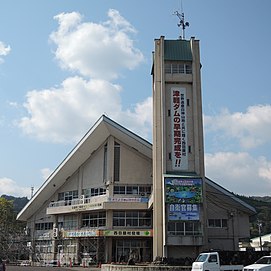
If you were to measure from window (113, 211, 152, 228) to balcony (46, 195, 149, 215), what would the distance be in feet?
4.20

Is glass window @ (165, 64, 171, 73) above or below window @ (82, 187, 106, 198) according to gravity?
above

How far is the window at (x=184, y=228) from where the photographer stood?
2995 cm

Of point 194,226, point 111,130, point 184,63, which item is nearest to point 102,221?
point 111,130

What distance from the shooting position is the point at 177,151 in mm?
32312

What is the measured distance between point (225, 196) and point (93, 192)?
41.4 feet

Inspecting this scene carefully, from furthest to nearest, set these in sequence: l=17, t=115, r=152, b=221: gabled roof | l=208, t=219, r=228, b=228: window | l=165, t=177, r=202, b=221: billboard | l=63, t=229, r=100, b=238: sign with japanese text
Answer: l=17, t=115, r=152, b=221: gabled roof → l=63, t=229, r=100, b=238: sign with japanese text → l=208, t=219, r=228, b=228: window → l=165, t=177, r=202, b=221: billboard

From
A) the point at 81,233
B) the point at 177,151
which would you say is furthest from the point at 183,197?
the point at 81,233

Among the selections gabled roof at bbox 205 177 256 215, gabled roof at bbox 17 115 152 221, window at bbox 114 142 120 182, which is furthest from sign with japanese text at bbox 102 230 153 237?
gabled roof at bbox 17 115 152 221

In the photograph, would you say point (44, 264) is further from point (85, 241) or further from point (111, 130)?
point (111, 130)

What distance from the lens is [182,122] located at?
108 ft

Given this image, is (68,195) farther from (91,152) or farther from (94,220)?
(91,152)

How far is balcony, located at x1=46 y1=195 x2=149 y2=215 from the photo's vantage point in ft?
124

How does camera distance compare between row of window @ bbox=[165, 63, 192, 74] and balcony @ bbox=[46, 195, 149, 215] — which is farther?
balcony @ bbox=[46, 195, 149, 215]

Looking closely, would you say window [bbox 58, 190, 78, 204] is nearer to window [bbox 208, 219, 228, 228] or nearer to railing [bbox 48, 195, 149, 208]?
railing [bbox 48, 195, 149, 208]
